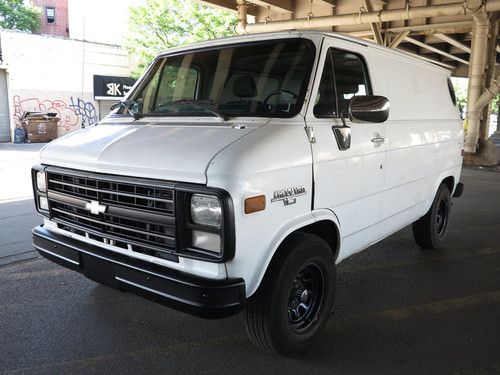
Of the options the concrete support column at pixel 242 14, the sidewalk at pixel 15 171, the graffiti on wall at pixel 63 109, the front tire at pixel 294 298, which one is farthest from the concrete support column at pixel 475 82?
the graffiti on wall at pixel 63 109

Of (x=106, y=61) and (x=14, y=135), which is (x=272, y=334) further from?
(x=106, y=61)

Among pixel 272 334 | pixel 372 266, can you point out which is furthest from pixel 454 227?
pixel 272 334

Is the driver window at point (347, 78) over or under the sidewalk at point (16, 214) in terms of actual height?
over

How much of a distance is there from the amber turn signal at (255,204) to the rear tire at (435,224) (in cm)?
334

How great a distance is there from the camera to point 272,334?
2998 millimetres

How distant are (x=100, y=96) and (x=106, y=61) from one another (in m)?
2.09

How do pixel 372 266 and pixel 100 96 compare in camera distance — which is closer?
pixel 372 266

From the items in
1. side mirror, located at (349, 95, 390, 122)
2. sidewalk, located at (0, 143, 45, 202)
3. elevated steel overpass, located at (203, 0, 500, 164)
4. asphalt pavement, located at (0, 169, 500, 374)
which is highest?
elevated steel overpass, located at (203, 0, 500, 164)

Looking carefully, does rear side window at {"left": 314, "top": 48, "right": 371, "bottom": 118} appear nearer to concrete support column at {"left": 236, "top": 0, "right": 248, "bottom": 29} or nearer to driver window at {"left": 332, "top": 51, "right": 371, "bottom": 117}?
driver window at {"left": 332, "top": 51, "right": 371, "bottom": 117}

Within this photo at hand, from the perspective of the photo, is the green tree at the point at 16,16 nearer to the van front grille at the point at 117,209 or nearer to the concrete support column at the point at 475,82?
the concrete support column at the point at 475,82

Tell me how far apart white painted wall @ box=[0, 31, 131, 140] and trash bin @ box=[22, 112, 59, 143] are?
3.03 ft

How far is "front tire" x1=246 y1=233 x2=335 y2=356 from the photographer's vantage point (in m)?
2.94

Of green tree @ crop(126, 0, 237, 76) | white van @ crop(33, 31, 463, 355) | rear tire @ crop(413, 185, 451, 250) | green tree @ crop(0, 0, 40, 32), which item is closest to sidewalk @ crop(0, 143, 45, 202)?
white van @ crop(33, 31, 463, 355)

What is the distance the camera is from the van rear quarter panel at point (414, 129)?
4137mm
